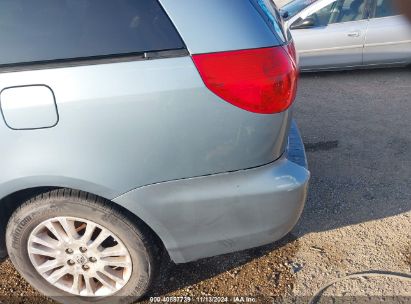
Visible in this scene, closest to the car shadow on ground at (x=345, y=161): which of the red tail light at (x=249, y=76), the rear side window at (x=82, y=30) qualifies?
the red tail light at (x=249, y=76)

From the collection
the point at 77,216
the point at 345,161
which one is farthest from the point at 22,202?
the point at 345,161

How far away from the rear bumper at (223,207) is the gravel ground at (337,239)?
1.26ft

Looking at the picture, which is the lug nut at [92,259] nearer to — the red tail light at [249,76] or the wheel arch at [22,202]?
the wheel arch at [22,202]

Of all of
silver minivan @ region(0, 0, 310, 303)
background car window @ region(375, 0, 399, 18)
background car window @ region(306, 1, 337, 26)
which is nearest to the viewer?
silver minivan @ region(0, 0, 310, 303)

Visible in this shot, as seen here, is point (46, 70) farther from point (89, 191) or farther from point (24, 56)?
point (89, 191)

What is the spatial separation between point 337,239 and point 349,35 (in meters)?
3.48

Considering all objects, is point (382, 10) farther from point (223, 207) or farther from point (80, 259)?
point (80, 259)

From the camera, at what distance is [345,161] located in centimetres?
341

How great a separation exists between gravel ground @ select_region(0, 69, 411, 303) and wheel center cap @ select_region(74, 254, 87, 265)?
43 centimetres

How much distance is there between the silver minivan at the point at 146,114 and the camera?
1.65 m

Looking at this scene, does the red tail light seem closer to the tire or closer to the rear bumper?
the rear bumper

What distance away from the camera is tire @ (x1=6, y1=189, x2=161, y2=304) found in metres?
1.90

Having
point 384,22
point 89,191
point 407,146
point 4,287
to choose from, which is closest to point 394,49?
point 384,22

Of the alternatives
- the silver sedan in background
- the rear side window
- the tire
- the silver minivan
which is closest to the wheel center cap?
the tire
